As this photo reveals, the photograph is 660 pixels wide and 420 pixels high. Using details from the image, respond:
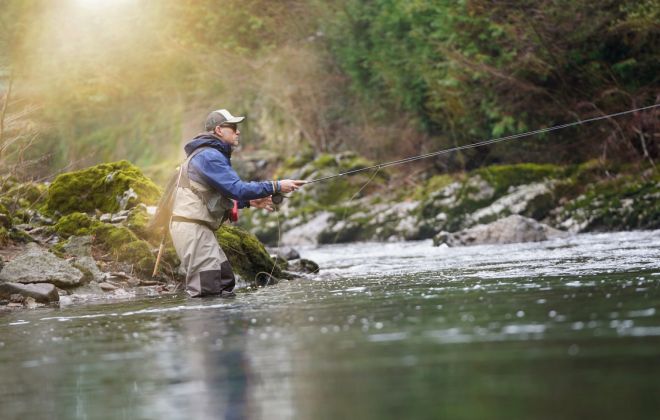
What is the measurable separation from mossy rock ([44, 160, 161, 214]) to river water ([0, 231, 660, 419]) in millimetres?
3200

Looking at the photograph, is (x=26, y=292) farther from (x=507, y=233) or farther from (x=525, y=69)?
(x=525, y=69)

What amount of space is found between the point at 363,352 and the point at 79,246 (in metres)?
6.43

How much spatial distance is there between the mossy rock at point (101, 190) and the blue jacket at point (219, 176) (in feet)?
9.11

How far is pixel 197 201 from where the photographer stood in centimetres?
919

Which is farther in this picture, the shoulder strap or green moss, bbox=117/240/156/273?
green moss, bbox=117/240/156/273

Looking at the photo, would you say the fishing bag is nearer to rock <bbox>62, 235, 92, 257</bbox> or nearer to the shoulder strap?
the shoulder strap

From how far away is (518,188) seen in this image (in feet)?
63.9

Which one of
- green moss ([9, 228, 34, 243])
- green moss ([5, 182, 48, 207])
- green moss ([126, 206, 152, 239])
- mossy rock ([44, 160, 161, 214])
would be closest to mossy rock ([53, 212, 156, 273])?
green moss ([126, 206, 152, 239])

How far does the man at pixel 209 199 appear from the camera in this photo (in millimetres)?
9000

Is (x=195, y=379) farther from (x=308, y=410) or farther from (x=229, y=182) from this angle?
(x=229, y=182)

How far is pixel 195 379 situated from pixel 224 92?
3135 centimetres

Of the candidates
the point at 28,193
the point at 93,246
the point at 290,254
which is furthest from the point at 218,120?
the point at 290,254

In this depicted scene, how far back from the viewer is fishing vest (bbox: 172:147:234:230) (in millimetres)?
9148

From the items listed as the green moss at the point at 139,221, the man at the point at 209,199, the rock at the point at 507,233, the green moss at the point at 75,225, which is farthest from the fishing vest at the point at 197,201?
the rock at the point at 507,233
